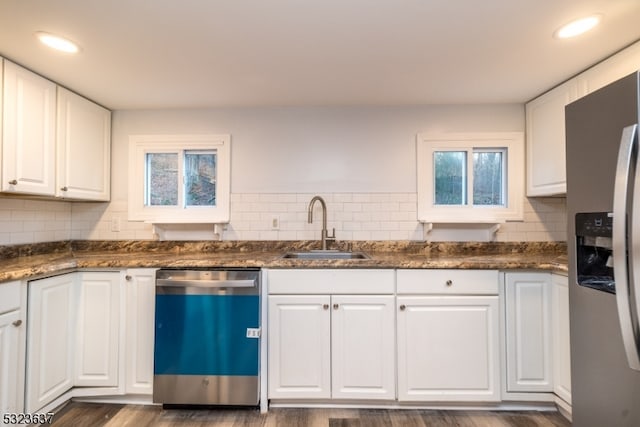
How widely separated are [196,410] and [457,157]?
2.52 metres

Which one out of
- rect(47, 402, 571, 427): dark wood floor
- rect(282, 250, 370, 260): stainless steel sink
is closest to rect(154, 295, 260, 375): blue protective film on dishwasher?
rect(47, 402, 571, 427): dark wood floor

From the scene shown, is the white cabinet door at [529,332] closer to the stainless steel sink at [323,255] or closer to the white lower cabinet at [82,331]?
the stainless steel sink at [323,255]

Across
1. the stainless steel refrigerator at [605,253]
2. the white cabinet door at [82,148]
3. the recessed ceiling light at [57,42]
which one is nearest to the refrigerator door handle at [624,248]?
the stainless steel refrigerator at [605,253]

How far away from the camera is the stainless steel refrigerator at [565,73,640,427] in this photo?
3.21ft

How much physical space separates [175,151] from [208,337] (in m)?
1.47

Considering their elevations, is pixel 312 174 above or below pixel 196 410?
above

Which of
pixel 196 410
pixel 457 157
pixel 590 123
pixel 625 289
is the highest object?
pixel 457 157

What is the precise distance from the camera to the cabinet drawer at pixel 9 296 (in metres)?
1.54

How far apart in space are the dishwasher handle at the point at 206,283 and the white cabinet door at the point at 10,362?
66 centimetres

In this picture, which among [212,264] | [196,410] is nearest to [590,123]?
[212,264]

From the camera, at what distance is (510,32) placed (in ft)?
5.06

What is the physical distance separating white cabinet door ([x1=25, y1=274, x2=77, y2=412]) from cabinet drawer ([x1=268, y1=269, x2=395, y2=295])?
1.20 meters

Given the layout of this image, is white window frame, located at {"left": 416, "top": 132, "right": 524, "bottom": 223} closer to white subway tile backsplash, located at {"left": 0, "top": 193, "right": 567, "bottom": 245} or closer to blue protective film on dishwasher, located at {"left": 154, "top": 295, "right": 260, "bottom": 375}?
white subway tile backsplash, located at {"left": 0, "top": 193, "right": 567, "bottom": 245}

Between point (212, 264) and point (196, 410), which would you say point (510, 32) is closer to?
point (212, 264)
